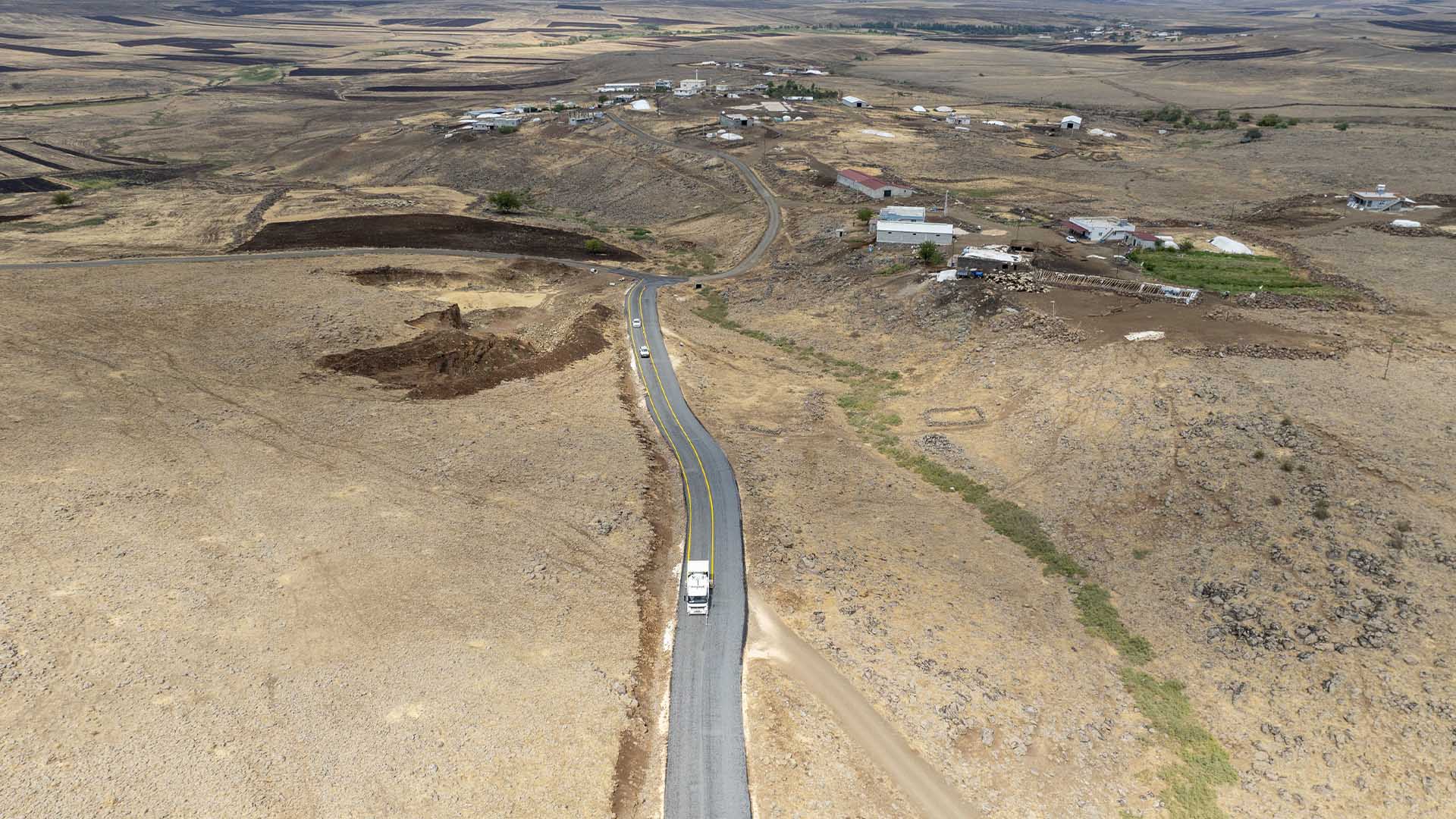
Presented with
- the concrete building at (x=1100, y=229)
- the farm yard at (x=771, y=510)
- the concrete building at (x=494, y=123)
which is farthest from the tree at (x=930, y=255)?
the concrete building at (x=494, y=123)

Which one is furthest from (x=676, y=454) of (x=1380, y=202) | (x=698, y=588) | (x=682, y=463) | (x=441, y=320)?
(x=1380, y=202)

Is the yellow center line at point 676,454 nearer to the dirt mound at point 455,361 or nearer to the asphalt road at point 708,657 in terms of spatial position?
the asphalt road at point 708,657

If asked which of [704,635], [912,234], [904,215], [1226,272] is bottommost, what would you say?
[704,635]

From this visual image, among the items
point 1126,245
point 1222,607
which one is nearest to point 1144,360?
point 1222,607

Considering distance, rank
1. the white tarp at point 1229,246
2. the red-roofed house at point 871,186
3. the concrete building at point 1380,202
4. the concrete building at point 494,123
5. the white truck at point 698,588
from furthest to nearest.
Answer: the concrete building at point 494,123 < the red-roofed house at point 871,186 < the concrete building at point 1380,202 < the white tarp at point 1229,246 < the white truck at point 698,588

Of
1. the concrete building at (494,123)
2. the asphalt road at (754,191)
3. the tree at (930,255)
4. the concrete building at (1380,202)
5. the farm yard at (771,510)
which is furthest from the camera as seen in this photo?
the concrete building at (494,123)

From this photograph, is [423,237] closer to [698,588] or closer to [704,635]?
[698,588]
